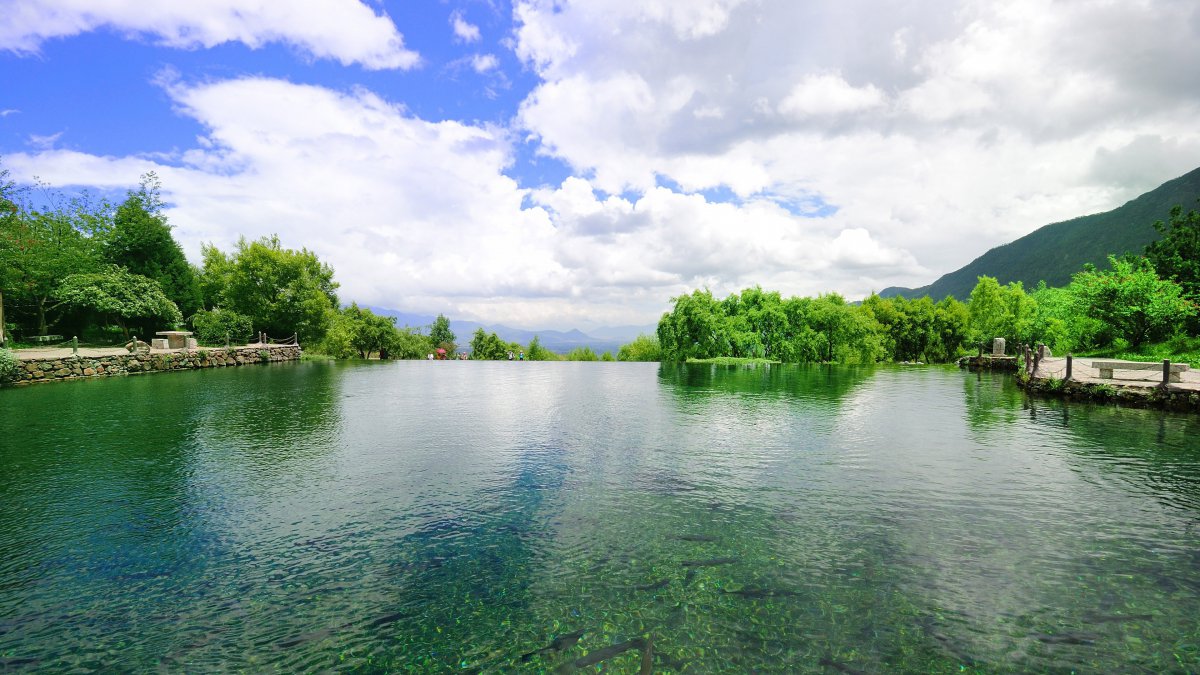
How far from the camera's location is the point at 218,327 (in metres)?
55.2

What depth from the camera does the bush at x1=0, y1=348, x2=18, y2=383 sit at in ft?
89.0

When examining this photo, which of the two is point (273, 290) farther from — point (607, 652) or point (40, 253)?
point (607, 652)

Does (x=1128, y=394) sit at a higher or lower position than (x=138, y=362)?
lower

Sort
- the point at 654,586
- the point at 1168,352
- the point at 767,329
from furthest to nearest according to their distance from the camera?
the point at 767,329 → the point at 1168,352 → the point at 654,586

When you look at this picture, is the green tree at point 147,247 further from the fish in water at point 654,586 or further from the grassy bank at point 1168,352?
the grassy bank at point 1168,352

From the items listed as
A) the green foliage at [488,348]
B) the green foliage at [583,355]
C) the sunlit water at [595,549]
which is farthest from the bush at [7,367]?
the green foliage at [583,355]

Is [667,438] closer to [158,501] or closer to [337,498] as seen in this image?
[337,498]

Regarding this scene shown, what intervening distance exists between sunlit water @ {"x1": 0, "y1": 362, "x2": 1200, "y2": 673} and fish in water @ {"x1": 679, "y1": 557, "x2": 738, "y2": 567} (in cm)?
13

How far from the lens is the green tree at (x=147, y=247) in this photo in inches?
2074

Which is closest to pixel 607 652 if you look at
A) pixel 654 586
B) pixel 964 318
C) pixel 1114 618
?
pixel 654 586

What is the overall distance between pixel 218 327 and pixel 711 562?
207 feet

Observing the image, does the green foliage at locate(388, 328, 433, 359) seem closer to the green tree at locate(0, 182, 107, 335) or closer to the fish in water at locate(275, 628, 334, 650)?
the green tree at locate(0, 182, 107, 335)

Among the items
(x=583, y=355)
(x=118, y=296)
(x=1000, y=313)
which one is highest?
(x=1000, y=313)

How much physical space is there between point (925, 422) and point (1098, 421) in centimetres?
614
